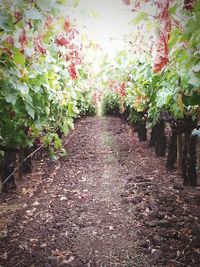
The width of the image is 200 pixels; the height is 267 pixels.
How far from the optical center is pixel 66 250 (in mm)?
4852

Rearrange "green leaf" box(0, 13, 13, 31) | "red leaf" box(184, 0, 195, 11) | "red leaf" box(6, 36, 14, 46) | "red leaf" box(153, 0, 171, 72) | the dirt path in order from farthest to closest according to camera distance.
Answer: the dirt path < "red leaf" box(6, 36, 14, 46) < "red leaf" box(153, 0, 171, 72) < "red leaf" box(184, 0, 195, 11) < "green leaf" box(0, 13, 13, 31)

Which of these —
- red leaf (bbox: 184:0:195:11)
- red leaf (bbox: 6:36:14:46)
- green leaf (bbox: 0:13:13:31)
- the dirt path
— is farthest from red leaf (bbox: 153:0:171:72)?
the dirt path

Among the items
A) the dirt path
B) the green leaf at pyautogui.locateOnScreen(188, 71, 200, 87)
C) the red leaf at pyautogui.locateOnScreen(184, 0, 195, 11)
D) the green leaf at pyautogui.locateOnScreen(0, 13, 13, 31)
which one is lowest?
the dirt path

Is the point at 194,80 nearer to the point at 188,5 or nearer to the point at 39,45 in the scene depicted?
the point at 188,5

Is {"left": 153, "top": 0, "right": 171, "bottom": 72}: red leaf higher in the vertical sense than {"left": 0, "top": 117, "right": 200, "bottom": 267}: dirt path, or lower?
higher

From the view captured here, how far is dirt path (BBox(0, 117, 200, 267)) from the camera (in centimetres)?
462

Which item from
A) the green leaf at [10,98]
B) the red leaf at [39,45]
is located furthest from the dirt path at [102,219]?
the red leaf at [39,45]

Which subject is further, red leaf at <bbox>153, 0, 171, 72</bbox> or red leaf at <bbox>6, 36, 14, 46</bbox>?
red leaf at <bbox>6, 36, 14, 46</bbox>

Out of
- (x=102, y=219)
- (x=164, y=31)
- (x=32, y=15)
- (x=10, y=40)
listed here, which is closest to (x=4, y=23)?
(x=32, y=15)

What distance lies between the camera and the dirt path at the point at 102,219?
15.1ft

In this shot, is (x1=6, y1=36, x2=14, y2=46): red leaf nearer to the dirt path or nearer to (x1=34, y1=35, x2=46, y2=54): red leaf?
(x1=34, y1=35, x2=46, y2=54): red leaf

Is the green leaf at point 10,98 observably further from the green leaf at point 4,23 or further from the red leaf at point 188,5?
the red leaf at point 188,5

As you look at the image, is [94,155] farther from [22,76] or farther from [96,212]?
[22,76]

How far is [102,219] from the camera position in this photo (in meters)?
5.90
